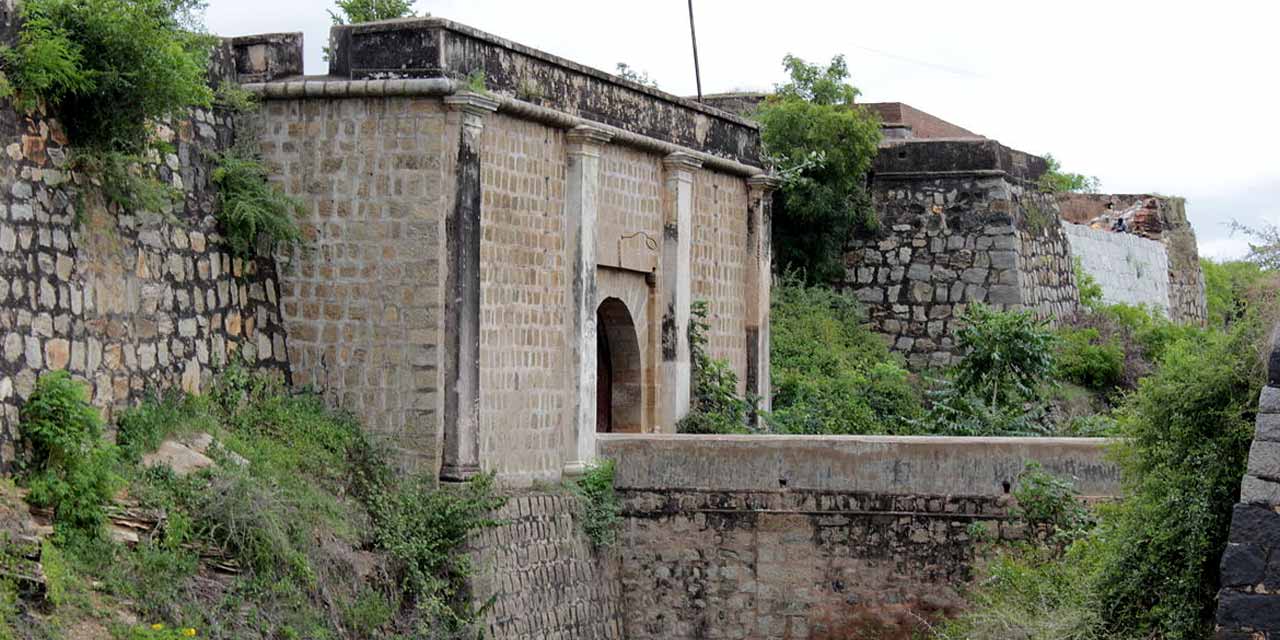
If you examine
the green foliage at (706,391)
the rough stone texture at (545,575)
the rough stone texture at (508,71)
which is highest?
the rough stone texture at (508,71)

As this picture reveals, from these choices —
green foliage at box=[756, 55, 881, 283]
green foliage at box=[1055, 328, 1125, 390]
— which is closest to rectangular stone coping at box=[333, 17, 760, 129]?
green foliage at box=[756, 55, 881, 283]

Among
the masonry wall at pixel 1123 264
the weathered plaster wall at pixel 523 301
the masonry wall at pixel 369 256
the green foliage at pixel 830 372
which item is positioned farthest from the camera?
the masonry wall at pixel 1123 264

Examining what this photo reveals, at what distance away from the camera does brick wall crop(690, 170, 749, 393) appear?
21188 mm

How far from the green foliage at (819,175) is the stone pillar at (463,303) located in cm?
898

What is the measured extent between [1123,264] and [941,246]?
5544mm

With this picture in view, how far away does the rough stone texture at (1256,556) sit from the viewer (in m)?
10.9

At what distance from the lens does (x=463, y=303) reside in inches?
647

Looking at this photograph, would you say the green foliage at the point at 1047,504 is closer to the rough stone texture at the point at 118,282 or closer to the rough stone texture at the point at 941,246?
the rough stone texture at the point at 118,282

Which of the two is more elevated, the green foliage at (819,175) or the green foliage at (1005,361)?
the green foliage at (819,175)

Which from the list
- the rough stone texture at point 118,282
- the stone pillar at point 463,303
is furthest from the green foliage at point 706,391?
the rough stone texture at point 118,282

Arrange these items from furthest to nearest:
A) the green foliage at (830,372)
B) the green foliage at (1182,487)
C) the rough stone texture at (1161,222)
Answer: the rough stone texture at (1161,222) < the green foliage at (830,372) < the green foliage at (1182,487)

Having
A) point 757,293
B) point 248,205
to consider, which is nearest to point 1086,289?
Answer: point 757,293

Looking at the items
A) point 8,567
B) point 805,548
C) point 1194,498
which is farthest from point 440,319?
point 1194,498

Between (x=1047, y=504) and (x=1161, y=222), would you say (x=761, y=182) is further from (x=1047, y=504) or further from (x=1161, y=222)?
(x=1161, y=222)
